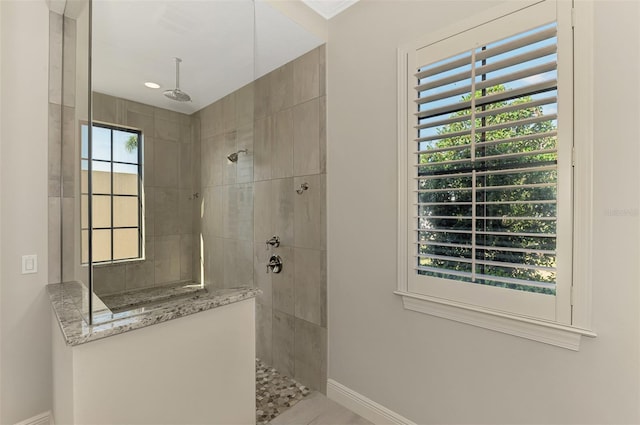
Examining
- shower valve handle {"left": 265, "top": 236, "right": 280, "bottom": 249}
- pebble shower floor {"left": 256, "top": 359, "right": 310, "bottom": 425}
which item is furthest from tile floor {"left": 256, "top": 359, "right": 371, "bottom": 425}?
shower valve handle {"left": 265, "top": 236, "right": 280, "bottom": 249}

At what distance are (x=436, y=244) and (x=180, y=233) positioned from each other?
1.39 meters

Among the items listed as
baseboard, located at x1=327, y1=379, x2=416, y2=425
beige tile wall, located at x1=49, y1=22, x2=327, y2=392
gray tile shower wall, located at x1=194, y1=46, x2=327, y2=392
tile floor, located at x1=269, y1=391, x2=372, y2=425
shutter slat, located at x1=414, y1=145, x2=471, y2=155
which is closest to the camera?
beige tile wall, located at x1=49, y1=22, x2=327, y2=392

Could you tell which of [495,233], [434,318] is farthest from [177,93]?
[434,318]

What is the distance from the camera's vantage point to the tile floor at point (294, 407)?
1944 mm

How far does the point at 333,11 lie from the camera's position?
2.09 metres

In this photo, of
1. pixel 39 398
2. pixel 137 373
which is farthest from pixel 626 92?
pixel 39 398

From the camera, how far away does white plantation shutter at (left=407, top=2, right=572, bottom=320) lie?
1.28m

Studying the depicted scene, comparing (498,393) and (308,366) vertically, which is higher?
(498,393)

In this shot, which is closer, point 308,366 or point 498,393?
point 498,393

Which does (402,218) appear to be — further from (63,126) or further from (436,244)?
(63,126)

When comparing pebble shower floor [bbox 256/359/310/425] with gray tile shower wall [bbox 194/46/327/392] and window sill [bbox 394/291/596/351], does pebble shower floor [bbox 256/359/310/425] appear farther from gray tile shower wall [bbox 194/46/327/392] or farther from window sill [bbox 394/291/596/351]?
window sill [bbox 394/291/596/351]

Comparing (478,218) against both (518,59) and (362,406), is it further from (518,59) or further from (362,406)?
(362,406)

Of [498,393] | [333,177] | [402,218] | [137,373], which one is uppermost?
[333,177]

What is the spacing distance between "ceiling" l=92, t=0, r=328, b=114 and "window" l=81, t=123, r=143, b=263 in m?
0.22
